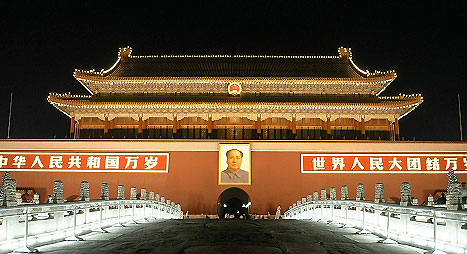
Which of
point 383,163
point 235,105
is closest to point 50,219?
point 235,105

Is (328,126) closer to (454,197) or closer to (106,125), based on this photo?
(106,125)

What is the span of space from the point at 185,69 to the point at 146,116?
14.9 feet

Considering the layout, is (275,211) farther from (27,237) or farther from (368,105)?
(27,237)

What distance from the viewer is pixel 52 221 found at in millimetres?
10414

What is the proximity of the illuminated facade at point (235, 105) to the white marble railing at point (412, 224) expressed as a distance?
1398 centimetres

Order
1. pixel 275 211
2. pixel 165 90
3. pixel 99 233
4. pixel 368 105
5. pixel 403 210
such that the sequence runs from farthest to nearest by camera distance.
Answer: pixel 165 90
pixel 368 105
pixel 275 211
pixel 99 233
pixel 403 210

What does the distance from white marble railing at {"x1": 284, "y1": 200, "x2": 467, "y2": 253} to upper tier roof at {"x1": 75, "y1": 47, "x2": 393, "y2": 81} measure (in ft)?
55.3

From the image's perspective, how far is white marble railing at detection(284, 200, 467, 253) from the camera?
8055 millimetres

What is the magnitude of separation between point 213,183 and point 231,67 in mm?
9379

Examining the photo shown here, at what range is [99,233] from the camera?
12328 mm

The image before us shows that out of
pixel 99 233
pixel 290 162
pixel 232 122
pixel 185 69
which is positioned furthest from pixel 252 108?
pixel 99 233

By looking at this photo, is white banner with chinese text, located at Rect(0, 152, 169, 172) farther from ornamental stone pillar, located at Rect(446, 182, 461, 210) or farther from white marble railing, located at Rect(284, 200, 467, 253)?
ornamental stone pillar, located at Rect(446, 182, 461, 210)

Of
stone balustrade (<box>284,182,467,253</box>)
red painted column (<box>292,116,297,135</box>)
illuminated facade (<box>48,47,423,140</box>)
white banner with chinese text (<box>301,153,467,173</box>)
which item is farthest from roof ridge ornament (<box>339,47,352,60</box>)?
stone balustrade (<box>284,182,467,253</box>)

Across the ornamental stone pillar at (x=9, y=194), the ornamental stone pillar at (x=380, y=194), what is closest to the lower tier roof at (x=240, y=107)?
the ornamental stone pillar at (x=380, y=194)
